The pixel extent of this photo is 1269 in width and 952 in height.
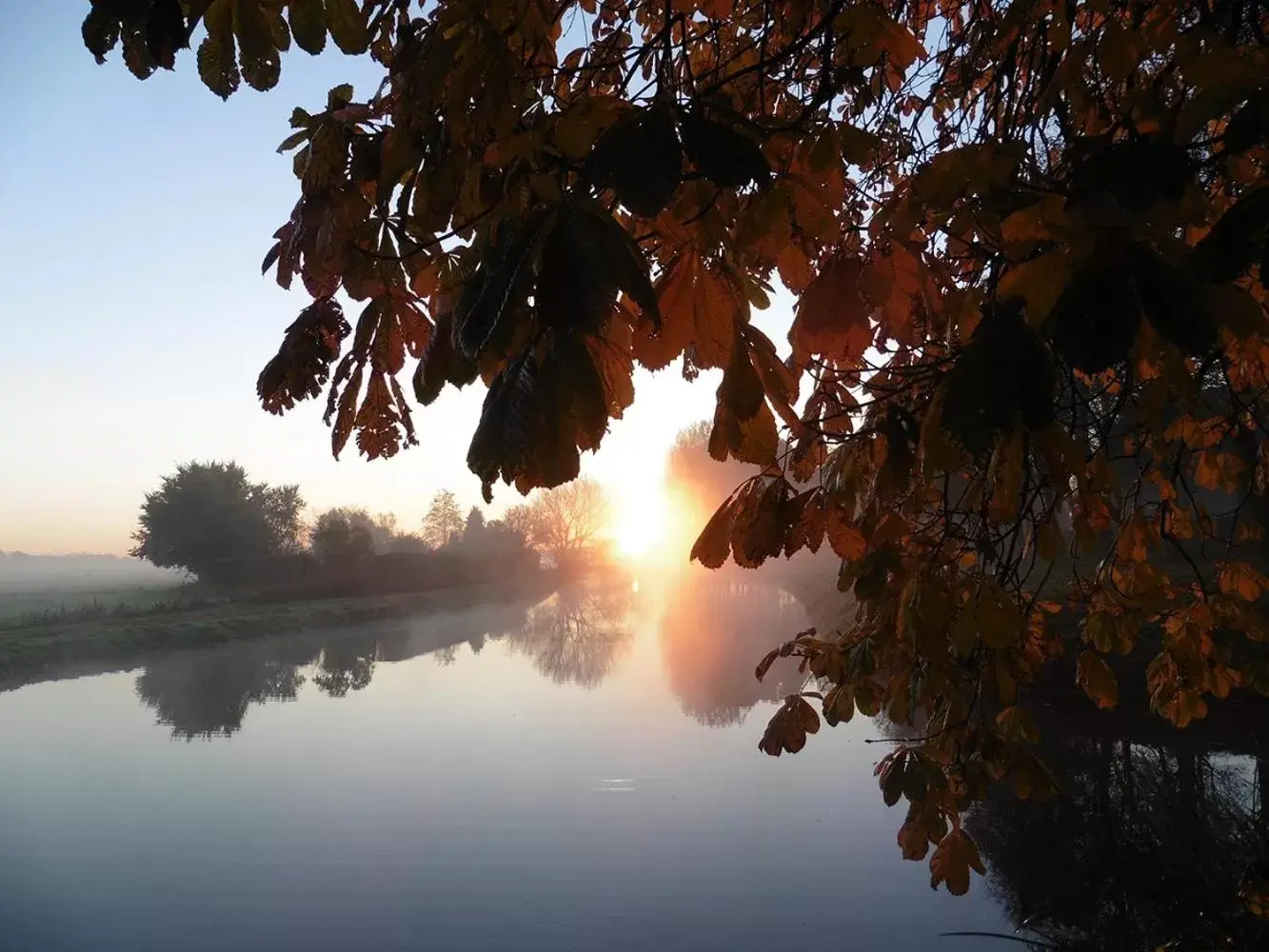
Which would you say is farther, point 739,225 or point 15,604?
point 15,604

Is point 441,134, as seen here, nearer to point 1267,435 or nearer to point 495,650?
point 1267,435

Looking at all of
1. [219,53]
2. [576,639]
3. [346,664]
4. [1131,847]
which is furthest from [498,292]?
[576,639]

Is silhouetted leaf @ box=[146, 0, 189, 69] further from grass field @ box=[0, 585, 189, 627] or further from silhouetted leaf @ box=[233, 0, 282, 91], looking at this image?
grass field @ box=[0, 585, 189, 627]

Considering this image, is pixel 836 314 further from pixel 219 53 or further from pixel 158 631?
pixel 158 631


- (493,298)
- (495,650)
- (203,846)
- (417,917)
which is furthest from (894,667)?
(495,650)

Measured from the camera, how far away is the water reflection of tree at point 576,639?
A: 13.9 m

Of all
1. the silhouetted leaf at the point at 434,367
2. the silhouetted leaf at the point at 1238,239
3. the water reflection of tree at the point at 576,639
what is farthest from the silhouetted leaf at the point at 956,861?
the water reflection of tree at the point at 576,639

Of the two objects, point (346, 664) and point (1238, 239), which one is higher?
point (1238, 239)

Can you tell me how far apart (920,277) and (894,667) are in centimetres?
117

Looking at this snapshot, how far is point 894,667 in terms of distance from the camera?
6.79ft

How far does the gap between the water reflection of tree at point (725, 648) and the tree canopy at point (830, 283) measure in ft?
16.4

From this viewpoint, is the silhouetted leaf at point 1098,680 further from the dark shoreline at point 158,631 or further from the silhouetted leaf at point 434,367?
the dark shoreline at point 158,631

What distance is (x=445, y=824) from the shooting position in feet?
21.1

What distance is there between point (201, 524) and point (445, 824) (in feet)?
73.0
